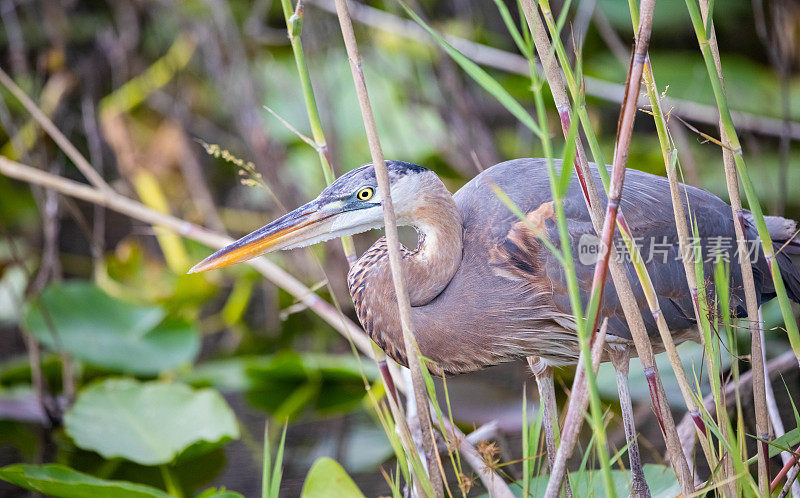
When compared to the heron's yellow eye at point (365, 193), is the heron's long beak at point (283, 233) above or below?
below

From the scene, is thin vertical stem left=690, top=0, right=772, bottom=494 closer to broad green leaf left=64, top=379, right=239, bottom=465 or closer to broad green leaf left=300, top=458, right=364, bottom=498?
broad green leaf left=300, top=458, right=364, bottom=498

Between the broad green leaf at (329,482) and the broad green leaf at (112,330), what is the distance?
1.09 meters

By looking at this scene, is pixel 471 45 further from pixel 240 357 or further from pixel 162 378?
pixel 162 378

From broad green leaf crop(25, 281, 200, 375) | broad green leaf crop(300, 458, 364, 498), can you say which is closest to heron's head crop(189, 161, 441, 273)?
broad green leaf crop(300, 458, 364, 498)

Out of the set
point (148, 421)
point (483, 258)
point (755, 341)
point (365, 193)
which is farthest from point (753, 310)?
point (148, 421)

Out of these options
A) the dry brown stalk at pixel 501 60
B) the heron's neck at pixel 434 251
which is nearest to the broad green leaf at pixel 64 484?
the heron's neck at pixel 434 251

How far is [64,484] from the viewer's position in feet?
5.14

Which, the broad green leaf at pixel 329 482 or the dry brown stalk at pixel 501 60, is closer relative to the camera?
the broad green leaf at pixel 329 482

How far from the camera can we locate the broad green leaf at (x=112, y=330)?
8.13 ft

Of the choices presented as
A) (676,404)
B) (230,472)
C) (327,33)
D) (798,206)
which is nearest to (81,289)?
(230,472)

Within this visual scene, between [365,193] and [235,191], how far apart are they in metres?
2.88

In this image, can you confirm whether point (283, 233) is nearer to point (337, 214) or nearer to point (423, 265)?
point (337, 214)

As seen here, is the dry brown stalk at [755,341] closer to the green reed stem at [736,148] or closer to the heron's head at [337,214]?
the green reed stem at [736,148]

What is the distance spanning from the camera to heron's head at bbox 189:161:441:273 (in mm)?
1477
